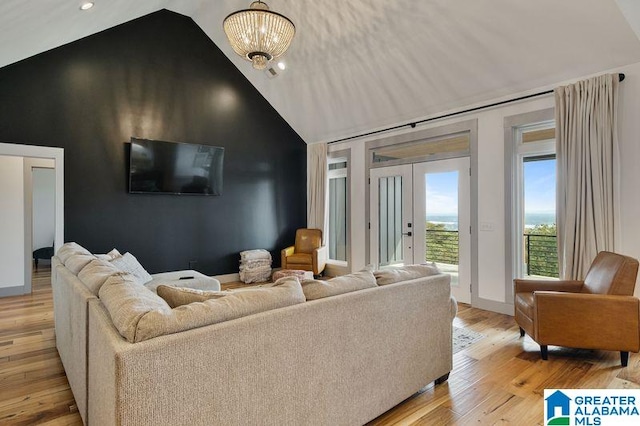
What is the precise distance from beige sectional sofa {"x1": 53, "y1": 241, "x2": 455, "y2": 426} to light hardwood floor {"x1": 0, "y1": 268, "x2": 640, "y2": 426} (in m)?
0.18

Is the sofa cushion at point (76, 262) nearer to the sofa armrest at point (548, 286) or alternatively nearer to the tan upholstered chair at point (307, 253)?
the tan upholstered chair at point (307, 253)

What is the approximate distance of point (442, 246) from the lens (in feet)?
16.5

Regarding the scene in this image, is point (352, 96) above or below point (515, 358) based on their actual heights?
above

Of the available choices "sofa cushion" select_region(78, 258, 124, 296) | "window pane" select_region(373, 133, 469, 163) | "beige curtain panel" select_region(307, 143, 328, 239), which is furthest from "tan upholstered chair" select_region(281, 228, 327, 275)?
"sofa cushion" select_region(78, 258, 124, 296)

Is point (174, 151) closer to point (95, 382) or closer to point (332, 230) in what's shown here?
point (332, 230)

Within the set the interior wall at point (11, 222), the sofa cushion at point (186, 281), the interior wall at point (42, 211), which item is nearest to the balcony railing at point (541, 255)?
the sofa cushion at point (186, 281)

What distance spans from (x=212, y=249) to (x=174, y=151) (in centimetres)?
173

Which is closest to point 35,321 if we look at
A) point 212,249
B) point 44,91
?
point 212,249

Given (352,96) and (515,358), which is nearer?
(515,358)

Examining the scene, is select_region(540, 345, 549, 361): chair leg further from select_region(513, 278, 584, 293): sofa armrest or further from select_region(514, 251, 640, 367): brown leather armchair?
select_region(513, 278, 584, 293): sofa armrest

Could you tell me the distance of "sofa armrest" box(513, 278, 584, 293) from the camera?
3.33 meters

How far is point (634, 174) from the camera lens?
3393 millimetres

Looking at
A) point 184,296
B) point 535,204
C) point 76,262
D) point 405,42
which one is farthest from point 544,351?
point 76,262

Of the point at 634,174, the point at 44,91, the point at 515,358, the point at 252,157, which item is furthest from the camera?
the point at 252,157
